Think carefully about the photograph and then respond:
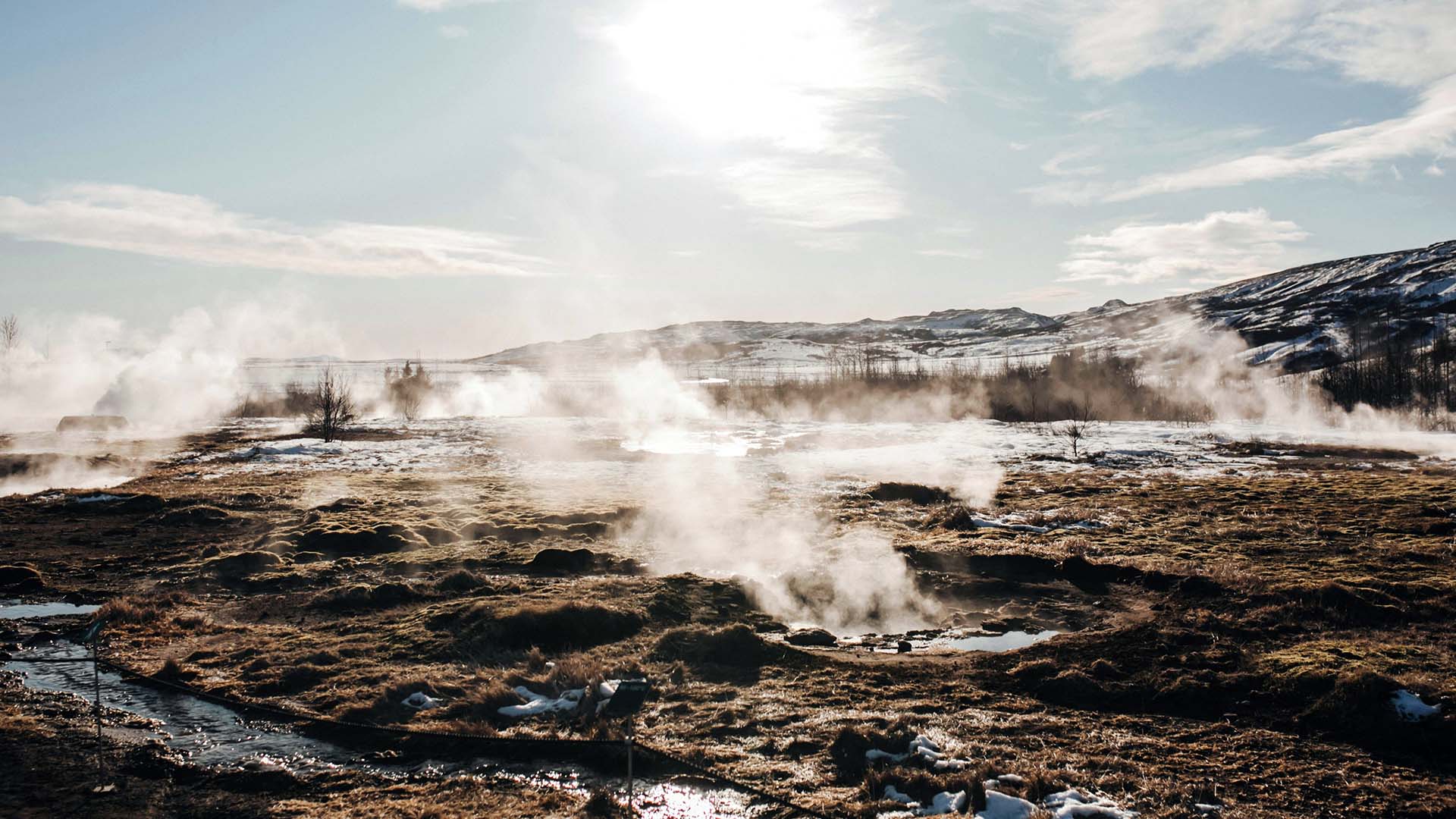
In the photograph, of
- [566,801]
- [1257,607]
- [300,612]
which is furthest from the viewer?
[300,612]

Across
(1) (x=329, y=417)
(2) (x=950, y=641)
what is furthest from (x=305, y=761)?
(1) (x=329, y=417)

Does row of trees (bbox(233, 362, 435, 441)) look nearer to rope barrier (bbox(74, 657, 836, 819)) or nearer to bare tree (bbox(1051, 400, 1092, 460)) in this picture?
bare tree (bbox(1051, 400, 1092, 460))

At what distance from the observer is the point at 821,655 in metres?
14.7

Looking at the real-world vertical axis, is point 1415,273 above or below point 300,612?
above

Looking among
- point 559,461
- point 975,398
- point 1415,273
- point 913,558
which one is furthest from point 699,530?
point 1415,273

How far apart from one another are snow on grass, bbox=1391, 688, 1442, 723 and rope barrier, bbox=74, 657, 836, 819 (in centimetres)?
826

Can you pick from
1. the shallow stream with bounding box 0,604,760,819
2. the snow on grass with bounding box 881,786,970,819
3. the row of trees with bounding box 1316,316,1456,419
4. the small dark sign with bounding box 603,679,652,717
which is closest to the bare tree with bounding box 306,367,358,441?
the shallow stream with bounding box 0,604,760,819

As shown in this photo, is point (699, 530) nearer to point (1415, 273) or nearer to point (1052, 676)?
point (1052, 676)

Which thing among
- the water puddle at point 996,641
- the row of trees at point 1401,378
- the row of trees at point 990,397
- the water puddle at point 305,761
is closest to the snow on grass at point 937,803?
the water puddle at point 305,761

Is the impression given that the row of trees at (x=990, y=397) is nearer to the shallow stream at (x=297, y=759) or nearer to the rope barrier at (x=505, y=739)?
the rope barrier at (x=505, y=739)

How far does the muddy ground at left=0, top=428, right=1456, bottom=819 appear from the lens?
981 centimetres

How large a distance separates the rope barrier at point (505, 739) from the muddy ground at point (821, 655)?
0.76ft

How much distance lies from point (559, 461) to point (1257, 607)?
130 ft

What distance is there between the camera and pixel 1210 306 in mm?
190000
